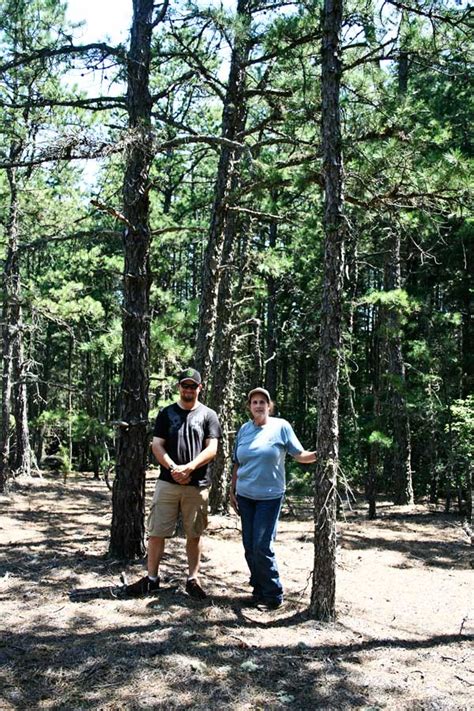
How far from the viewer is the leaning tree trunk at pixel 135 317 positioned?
5773 millimetres

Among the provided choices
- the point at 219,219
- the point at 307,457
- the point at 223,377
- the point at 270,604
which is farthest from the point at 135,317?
the point at 223,377

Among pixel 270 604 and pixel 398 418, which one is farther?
pixel 398 418

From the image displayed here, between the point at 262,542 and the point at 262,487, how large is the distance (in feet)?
1.45

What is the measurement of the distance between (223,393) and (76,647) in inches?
228

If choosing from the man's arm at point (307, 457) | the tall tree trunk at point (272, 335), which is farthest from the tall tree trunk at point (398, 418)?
the man's arm at point (307, 457)

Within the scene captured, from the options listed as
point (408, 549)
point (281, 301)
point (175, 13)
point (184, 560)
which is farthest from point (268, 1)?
point (281, 301)

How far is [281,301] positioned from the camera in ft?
76.8

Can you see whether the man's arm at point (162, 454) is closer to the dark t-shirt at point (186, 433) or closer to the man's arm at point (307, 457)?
the dark t-shirt at point (186, 433)

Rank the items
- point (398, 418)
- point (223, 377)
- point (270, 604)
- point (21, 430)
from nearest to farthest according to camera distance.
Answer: point (270, 604), point (223, 377), point (398, 418), point (21, 430)

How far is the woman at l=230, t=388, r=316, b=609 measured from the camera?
4777 millimetres

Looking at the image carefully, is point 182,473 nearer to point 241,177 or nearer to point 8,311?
point 241,177

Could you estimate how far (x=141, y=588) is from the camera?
4840 mm

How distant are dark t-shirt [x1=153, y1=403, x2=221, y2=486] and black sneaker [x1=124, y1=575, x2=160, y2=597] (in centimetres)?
87

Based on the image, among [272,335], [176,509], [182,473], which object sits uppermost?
[272,335]
